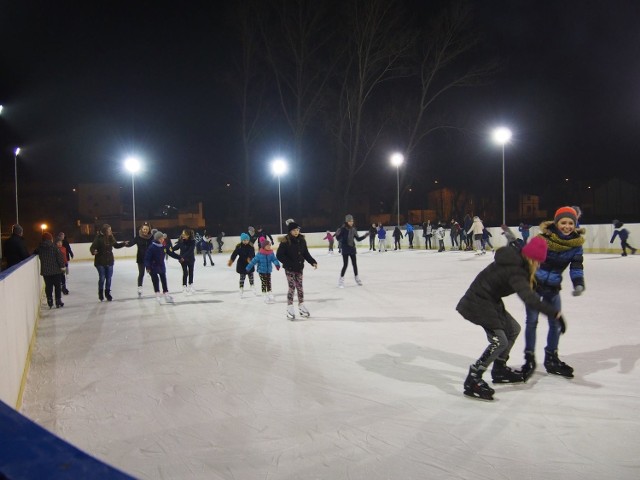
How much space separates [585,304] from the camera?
332 inches

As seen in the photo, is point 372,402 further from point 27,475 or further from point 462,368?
point 27,475

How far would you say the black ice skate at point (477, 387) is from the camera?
398 centimetres

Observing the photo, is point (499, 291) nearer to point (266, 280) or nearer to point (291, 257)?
point (291, 257)

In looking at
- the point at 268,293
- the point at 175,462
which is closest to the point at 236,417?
the point at 175,462

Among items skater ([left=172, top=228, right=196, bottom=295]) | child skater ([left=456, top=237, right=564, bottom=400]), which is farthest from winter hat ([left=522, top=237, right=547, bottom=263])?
skater ([left=172, top=228, right=196, bottom=295])

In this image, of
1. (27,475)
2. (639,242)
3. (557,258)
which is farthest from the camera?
(639,242)

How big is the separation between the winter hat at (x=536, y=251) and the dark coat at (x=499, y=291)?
0.08 m

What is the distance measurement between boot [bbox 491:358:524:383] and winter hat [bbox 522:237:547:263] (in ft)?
3.61

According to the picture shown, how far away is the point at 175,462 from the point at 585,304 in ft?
24.8

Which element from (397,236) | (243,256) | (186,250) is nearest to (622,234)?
(397,236)

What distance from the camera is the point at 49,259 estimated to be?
9.58 metres

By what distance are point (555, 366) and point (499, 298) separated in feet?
3.60

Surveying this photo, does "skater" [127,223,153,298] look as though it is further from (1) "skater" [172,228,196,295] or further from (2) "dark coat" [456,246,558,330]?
(2) "dark coat" [456,246,558,330]

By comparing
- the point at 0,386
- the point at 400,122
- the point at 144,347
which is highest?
the point at 400,122
